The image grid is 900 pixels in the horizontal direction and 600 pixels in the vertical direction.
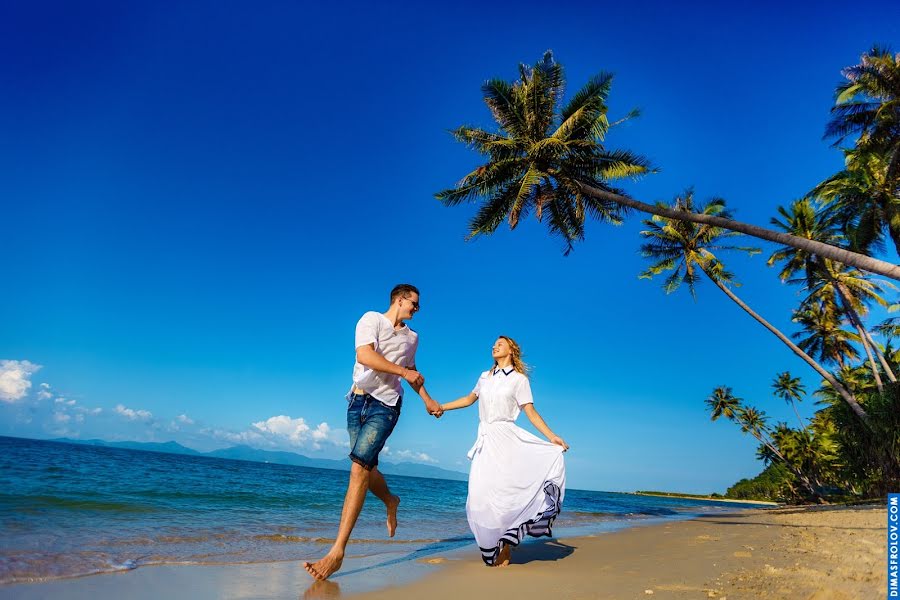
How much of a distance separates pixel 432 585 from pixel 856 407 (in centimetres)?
2542

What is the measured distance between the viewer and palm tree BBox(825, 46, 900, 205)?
1614cm

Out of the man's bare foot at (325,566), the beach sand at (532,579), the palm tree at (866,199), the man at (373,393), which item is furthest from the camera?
the palm tree at (866,199)

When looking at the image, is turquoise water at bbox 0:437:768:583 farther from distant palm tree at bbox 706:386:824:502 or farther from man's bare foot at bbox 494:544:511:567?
distant palm tree at bbox 706:386:824:502

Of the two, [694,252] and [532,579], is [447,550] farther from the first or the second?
[694,252]

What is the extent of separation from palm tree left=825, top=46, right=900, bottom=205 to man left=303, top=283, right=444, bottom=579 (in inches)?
814

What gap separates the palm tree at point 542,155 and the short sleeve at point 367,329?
36.0 ft

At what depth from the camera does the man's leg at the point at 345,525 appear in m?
3.25

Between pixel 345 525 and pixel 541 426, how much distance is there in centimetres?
197

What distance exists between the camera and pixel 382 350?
12.5ft

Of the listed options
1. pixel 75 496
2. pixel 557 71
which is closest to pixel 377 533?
pixel 75 496

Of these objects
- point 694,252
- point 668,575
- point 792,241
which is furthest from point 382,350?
point 694,252

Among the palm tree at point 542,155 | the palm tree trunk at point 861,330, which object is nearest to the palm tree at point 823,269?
the palm tree trunk at point 861,330

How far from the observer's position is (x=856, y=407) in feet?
68.9

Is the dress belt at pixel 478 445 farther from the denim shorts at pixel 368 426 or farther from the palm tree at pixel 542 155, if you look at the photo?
the palm tree at pixel 542 155
